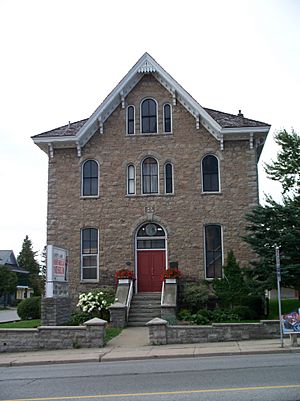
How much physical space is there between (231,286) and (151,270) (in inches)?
170

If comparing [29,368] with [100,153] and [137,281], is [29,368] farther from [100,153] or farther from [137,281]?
[100,153]

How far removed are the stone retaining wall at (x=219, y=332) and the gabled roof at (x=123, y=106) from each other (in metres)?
11.4

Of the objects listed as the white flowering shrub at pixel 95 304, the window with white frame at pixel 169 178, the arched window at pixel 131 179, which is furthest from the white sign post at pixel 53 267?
the window with white frame at pixel 169 178

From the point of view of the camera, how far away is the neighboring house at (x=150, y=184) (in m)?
26.3

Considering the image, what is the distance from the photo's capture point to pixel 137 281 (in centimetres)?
2650

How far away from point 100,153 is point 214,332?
507 inches

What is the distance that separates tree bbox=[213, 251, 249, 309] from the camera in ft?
77.9

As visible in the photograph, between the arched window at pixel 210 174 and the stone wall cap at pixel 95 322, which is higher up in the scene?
the arched window at pixel 210 174

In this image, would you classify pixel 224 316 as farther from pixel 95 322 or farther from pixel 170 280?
pixel 95 322

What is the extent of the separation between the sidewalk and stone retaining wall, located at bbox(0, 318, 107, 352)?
1.11 ft

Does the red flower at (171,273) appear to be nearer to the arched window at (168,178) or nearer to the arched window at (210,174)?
the arched window at (168,178)

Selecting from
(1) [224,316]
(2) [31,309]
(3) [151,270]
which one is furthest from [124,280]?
(1) [224,316]

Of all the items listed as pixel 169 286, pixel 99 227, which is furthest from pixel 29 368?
pixel 99 227

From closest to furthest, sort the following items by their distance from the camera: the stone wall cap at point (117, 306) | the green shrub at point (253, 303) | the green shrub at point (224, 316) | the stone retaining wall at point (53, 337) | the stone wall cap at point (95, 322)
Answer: the stone wall cap at point (95, 322), the stone retaining wall at point (53, 337), the green shrub at point (224, 316), the stone wall cap at point (117, 306), the green shrub at point (253, 303)
